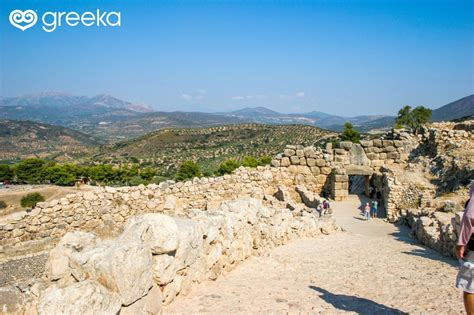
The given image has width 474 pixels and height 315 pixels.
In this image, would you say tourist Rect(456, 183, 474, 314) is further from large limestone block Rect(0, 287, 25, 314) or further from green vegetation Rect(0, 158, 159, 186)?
green vegetation Rect(0, 158, 159, 186)

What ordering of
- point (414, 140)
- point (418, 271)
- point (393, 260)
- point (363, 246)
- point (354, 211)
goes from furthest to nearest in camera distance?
1. point (414, 140)
2. point (354, 211)
3. point (363, 246)
4. point (393, 260)
5. point (418, 271)

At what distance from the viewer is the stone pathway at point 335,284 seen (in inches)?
211

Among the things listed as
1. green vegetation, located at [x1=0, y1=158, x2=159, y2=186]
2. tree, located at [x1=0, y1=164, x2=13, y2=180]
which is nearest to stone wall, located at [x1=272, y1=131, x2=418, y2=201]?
green vegetation, located at [x1=0, y1=158, x2=159, y2=186]

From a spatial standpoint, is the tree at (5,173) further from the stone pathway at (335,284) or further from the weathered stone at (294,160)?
the stone pathway at (335,284)

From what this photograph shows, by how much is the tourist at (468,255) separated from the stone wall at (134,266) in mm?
3393

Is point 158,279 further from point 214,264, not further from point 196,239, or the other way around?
point 214,264

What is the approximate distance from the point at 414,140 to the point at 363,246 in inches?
431

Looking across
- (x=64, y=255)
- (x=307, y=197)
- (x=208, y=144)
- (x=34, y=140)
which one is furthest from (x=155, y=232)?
(x=34, y=140)

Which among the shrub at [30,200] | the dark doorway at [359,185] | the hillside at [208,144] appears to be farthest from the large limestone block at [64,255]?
the hillside at [208,144]

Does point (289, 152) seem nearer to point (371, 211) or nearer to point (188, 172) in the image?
point (371, 211)

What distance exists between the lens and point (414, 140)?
19156 mm

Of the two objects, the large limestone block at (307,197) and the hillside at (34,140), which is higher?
the large limestone block at (307,197)

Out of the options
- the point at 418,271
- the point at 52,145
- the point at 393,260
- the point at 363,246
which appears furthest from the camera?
the point at 52,145

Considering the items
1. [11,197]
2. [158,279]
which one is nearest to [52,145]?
[11,197]
